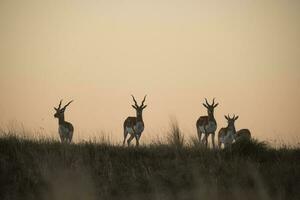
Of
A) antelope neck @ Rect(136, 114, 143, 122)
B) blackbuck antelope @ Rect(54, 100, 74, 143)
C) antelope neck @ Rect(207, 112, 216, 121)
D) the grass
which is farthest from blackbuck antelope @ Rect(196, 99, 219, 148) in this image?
the grass

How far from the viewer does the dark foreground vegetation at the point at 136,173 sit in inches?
566

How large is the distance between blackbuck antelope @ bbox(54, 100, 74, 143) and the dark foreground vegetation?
23.5 feet

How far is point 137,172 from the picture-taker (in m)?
16.5

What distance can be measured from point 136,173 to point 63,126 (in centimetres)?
1056

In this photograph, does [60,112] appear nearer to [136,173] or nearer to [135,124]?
[135,124]

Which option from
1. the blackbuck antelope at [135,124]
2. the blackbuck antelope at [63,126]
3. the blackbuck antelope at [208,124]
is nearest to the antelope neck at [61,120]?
the blackbuck antelope at [63,126]

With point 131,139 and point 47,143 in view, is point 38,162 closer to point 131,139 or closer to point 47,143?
point 47,143

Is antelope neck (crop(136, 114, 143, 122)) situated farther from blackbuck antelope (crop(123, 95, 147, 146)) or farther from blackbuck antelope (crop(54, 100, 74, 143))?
blackbuck antelope (crop(54, 100, 74, 143))

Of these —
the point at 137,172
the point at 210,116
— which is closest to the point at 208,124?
the point at 210,116

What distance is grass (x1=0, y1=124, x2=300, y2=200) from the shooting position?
14.4m

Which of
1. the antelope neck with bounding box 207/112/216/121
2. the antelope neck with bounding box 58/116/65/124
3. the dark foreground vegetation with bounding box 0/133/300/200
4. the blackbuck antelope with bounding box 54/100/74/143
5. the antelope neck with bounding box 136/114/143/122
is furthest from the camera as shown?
the antelope neck with bounding box 207/112/216/121

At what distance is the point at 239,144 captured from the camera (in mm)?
20094

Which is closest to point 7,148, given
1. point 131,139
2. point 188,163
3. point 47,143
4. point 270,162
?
point 47,143

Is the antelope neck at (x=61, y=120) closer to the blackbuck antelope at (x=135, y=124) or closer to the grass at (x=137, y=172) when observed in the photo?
the blackbuck antelope at (x=135, y=124)
